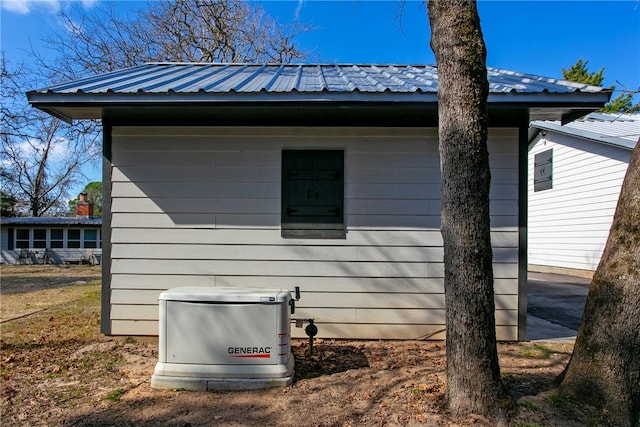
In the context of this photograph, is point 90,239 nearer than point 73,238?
No

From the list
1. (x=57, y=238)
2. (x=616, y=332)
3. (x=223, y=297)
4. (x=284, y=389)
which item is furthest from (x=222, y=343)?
(x=57, y=238)

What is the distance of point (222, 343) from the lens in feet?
11.1

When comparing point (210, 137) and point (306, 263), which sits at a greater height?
point (210, 137)

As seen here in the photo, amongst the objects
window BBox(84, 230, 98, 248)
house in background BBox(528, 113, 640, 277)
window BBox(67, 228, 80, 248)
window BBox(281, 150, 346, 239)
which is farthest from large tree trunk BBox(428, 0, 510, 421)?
window BBox(67, 228, 80, 248)

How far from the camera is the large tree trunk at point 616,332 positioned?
262 cm

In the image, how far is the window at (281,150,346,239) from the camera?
491 centimetres

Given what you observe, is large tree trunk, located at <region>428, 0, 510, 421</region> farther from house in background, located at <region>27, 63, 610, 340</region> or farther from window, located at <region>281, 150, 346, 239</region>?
window, located at <region>281, 150, 346, 239</region>

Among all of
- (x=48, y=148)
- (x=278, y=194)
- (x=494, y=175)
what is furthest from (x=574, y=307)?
(x=48, y=148)

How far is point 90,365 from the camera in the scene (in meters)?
4.04

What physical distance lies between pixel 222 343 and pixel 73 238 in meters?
22.6

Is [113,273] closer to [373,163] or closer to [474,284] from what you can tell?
[373,163]

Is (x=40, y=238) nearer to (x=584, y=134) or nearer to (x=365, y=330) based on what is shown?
(x=365, y=330)

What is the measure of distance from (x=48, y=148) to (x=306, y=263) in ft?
92.8

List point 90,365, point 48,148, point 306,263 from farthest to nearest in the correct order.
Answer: point 48,148 < point 306,263 < point 90,365
